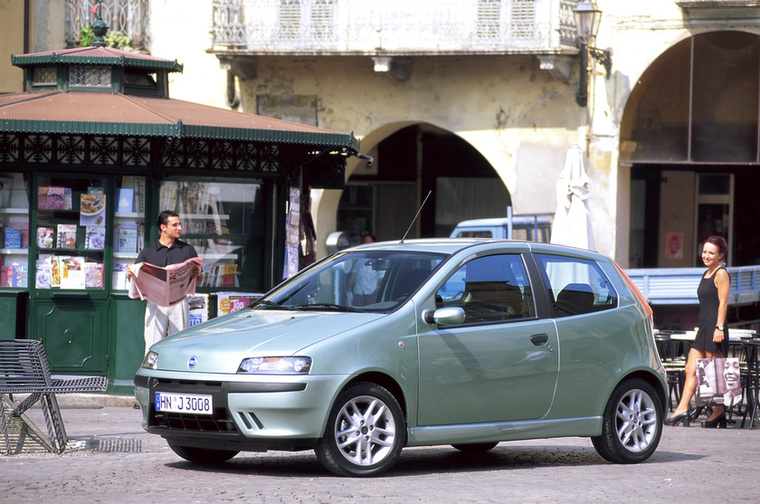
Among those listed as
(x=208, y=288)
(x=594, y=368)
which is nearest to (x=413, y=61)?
(x=208, y=288)

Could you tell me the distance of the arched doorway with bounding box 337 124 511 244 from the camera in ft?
86.5

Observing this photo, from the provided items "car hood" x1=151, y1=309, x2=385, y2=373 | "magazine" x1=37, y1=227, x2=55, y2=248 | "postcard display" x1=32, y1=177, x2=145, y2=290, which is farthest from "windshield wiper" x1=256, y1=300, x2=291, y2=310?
"magazine" x1=37, y1=227, x2=55, y2=248

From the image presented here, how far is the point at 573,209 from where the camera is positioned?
17.4 meters

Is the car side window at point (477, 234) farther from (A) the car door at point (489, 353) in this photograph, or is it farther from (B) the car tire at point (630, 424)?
(A) the car door at point (489, 353)

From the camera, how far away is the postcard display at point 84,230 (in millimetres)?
12977

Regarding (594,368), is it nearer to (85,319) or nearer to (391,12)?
(85,319)

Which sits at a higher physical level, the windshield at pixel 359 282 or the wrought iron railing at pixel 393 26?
the wrought iron railing at pixel 393 26

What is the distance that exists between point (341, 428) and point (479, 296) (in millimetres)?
1471

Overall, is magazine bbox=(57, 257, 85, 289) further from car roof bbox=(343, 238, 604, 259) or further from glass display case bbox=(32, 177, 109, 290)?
car roof bbox=(343, 238, 604, 259)

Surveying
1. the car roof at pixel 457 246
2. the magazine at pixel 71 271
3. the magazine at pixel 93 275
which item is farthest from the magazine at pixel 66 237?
the car roof at pixel 457 246

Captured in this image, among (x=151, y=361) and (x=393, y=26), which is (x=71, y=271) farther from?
(x=393, y=26)

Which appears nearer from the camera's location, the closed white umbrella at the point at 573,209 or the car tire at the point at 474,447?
the car tire at the point at 474,447

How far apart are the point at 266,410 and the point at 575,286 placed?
2.74 meters

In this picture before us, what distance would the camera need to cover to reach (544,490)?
24.4ft
